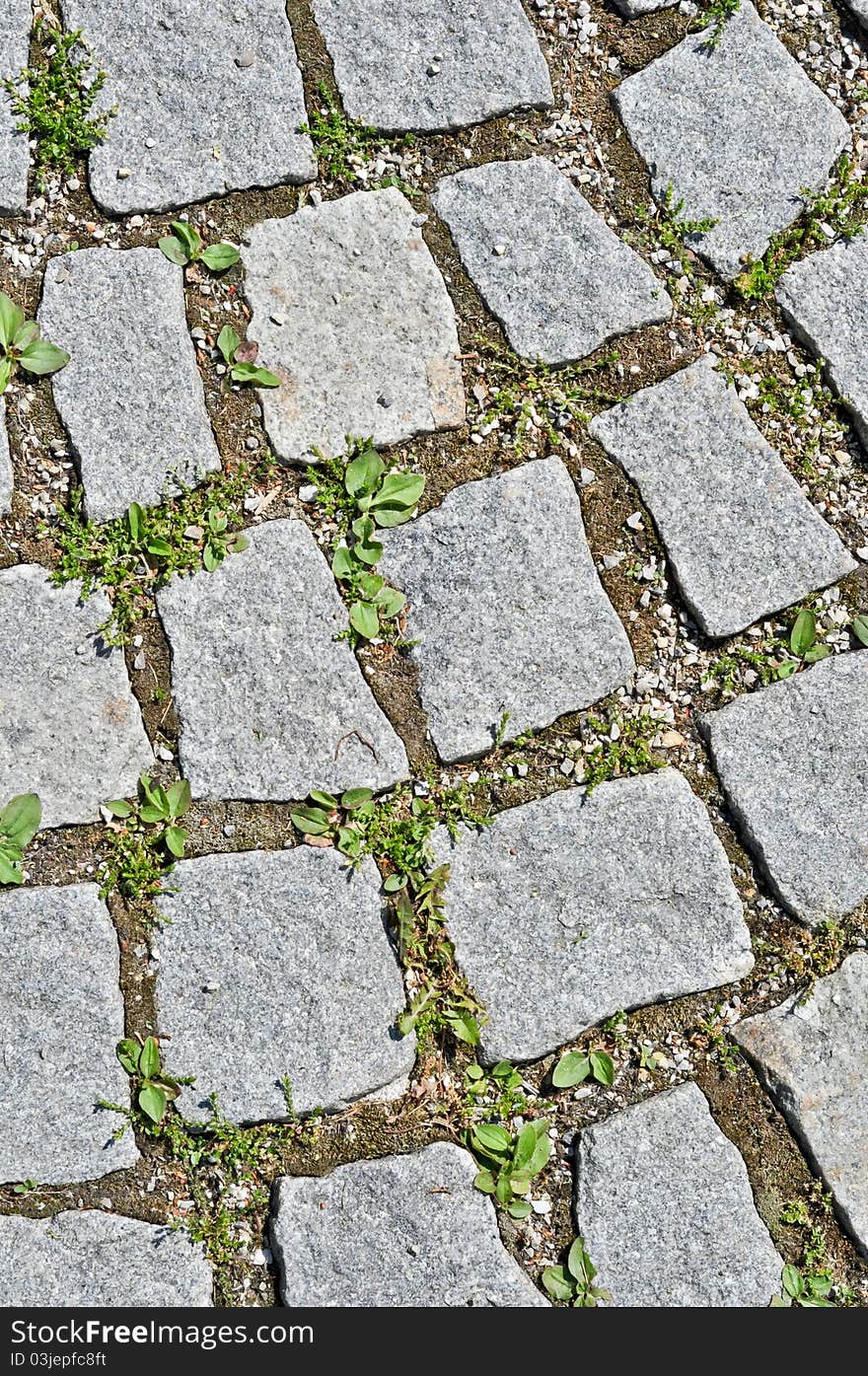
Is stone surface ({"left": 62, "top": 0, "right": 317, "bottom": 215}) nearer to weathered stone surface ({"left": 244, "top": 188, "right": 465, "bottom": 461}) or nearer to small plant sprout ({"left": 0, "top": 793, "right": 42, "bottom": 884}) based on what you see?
weathered stone surface ({"left": 244, "top": 188, "right": 465, "bottom": 461})

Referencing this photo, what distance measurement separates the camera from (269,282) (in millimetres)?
2729

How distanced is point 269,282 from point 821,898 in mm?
1810

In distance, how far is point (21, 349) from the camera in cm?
264

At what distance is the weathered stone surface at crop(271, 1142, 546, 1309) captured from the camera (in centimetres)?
250

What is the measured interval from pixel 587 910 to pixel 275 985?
672mm

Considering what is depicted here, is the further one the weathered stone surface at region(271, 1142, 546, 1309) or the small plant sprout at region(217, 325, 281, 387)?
the small plant sprout at region(217, 325, 281, 387)

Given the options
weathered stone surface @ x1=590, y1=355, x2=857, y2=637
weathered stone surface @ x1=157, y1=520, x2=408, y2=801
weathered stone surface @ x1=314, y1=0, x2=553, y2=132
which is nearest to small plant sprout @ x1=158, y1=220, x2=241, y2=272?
weathered stone surface @ x1=314, y1=0, x2=553, y2=132

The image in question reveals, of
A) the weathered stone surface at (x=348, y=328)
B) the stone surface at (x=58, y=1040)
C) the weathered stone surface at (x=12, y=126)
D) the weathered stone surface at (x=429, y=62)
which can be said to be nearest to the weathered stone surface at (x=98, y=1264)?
the stone surface at (x=58, y=1040)

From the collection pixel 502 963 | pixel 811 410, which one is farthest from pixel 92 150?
pixel 502 963

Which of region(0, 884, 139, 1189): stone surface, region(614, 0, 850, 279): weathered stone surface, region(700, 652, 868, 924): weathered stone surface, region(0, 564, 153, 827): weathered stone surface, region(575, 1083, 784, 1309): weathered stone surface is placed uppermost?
region(614, 0, 850, 279): weathered stone surface

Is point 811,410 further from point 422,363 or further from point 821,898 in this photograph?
point 821,898

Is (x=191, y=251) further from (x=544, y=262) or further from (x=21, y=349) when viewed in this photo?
(x=544, y=262)

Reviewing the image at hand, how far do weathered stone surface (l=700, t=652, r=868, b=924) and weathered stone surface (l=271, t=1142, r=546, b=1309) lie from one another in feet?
3.13

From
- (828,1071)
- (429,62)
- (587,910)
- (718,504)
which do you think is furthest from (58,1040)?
(429,62)
